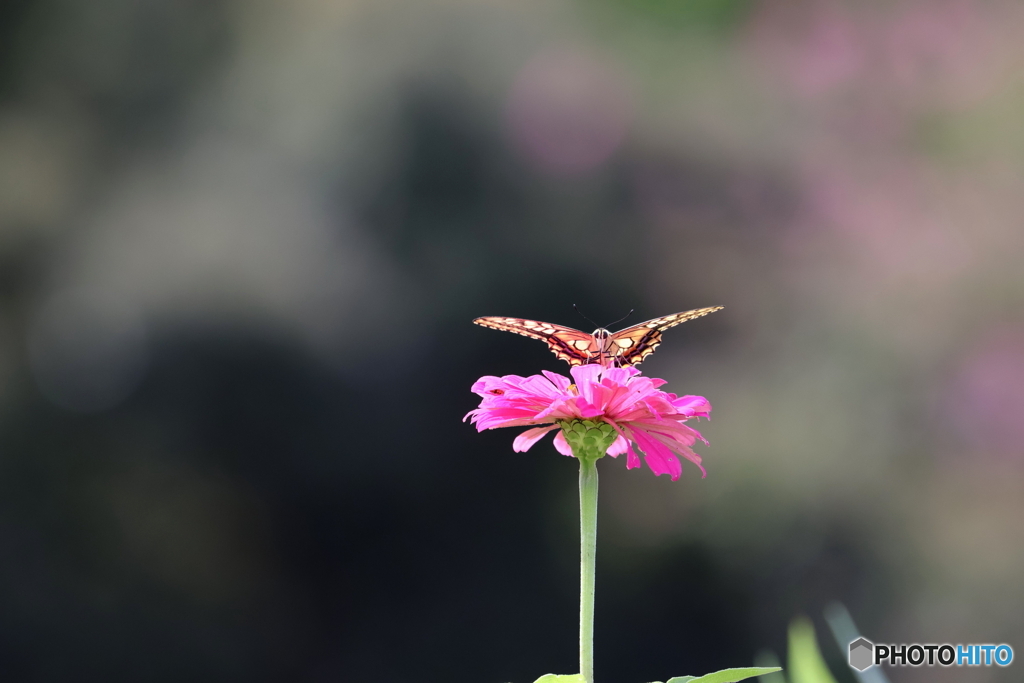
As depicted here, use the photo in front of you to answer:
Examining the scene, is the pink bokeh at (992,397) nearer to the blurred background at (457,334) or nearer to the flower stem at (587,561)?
the blurred background at (457,334)

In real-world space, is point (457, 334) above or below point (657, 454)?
above

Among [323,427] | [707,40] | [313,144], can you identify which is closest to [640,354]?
[323,427]

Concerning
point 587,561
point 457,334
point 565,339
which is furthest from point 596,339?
point 457,334

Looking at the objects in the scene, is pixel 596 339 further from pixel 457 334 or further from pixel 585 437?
pixel 457 334

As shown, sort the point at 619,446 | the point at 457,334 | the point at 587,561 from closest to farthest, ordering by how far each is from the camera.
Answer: the point at 587,561 → the point at 619,446 → the point at 457,334

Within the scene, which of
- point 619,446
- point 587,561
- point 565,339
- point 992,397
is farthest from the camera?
point 992,397

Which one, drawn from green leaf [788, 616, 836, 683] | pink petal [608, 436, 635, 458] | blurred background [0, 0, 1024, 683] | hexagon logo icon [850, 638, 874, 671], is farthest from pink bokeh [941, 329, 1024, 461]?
pink petal [608, 436, 635, 458]

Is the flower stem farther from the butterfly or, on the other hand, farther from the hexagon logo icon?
the hexagon logo icon
